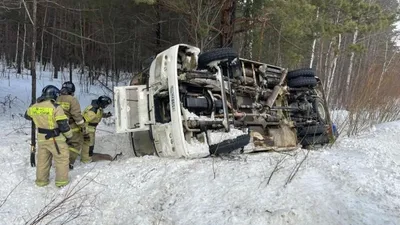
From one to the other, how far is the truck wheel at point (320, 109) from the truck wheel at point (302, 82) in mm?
435

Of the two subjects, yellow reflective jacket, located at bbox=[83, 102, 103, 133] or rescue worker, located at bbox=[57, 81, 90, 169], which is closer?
rescue worker, located at bbox=[57, 81, 90, 169]

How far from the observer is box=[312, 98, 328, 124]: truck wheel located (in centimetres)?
727

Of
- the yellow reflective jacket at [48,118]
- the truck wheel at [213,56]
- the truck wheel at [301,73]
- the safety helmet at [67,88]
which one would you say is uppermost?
the truck wheel at [213,56]

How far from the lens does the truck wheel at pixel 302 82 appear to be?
701 centimetres

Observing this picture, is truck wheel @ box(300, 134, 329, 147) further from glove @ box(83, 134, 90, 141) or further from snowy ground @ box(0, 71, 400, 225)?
glove @ box(83, 134, 90, 141)

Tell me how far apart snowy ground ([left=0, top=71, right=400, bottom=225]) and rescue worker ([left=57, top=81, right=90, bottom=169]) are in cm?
60

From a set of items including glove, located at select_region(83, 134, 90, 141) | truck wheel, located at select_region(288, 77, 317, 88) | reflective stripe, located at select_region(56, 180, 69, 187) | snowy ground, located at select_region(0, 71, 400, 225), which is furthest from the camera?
truck wheel, located at select_region(288, 77, 317, 88)

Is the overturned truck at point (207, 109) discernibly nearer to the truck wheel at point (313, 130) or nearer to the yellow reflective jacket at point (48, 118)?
the truck wheel at point (313, 130)

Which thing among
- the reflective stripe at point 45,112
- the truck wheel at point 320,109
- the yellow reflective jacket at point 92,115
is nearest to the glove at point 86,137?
the yellow reflective jacket at point 92,115

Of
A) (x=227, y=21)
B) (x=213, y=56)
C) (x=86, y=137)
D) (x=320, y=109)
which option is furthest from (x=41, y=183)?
(x=227, y=21)

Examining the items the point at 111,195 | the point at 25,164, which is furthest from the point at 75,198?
the point at 25,164

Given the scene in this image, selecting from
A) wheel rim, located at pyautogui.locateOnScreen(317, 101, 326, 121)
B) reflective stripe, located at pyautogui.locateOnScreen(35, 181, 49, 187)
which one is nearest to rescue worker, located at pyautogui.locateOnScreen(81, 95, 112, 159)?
reflective stripe, located at pyautogui.locateOnScreen(35, 181, 49, 187)

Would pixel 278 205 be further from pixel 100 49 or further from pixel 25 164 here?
pixel 100 49

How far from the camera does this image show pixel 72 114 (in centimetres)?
598
